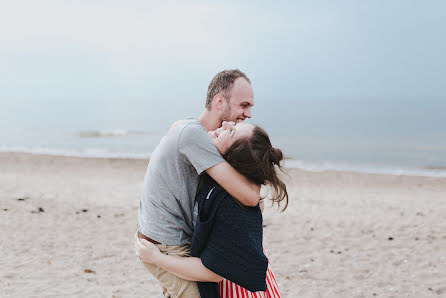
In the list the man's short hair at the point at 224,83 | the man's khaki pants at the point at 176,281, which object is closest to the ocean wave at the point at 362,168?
the man's short hair at the point at 224,83

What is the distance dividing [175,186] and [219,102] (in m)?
0.73

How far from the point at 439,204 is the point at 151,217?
10863mm

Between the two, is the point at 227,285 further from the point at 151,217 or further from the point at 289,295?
the point at 289,295

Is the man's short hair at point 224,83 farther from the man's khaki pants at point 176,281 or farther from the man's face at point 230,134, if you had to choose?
the man's khaki pants at point 176,281

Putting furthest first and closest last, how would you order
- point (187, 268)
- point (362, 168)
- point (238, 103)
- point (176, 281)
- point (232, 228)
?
point (362, 168) < point (238, 103) < point (176, 281) < point (187, 268) < point (232, 228)

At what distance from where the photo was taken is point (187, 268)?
8.64 ft

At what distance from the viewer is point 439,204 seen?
38.3ft

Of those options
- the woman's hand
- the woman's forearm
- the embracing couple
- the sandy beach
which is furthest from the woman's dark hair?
the sandy beach

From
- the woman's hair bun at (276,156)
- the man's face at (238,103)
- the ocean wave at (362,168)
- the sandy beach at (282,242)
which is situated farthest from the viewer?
the ocean wave at (362,168)

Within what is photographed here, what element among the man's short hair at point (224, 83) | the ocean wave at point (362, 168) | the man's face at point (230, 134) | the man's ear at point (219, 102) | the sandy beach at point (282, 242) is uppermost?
the man's short hair at point (224, 83)

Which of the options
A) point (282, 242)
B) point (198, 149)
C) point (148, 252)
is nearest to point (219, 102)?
point (198, 149)

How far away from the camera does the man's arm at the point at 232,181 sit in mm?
2543

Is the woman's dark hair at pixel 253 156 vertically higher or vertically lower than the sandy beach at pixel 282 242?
higher

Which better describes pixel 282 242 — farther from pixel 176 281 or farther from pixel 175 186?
pixel 175 186
